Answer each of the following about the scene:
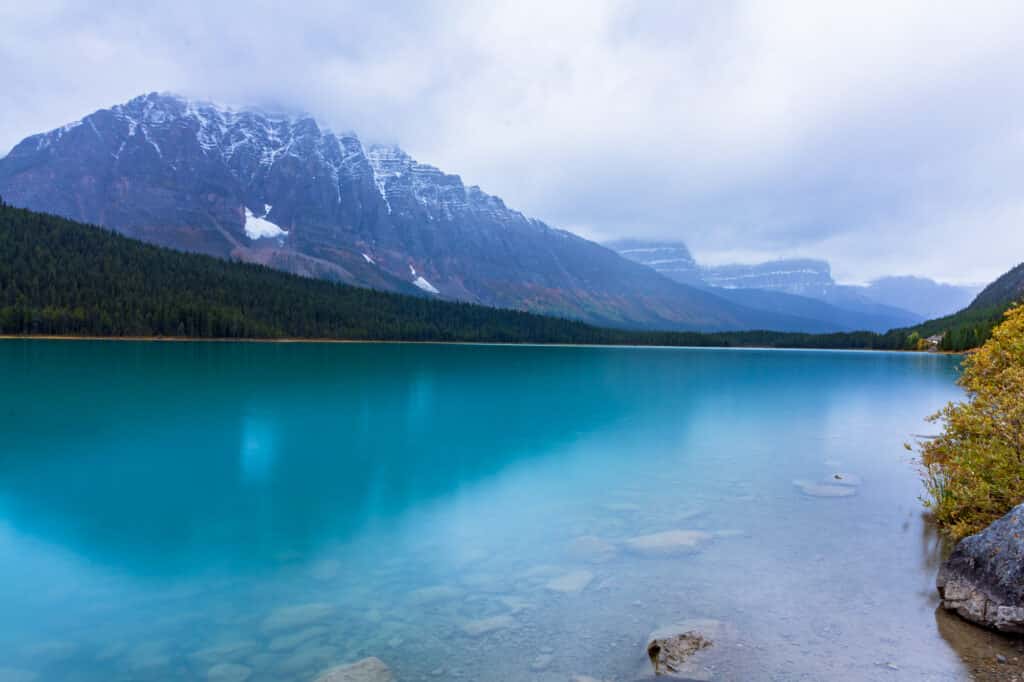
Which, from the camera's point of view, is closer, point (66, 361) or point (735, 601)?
point (735, 601)

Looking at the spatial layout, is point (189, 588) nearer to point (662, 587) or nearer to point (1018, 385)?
point (662, 587)

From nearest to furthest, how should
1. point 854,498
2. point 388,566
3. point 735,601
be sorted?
point 735,601
point 388,566
point 854,498

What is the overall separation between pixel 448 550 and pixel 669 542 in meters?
6.35

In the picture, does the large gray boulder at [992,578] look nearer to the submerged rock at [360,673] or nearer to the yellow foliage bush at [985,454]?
the yellow foliage bush at [985,454]

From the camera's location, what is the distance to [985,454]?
14.8 metres

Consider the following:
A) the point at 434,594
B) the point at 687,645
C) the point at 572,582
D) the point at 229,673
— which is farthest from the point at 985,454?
the point at 229,673

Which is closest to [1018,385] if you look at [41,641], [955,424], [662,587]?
[955,424]

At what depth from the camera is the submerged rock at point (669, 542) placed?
635 inches

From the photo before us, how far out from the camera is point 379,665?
398 inches

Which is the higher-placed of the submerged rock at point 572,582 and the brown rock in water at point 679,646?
the brown rock in water at point 679,646

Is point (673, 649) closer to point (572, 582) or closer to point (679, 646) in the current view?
point (679, 646)

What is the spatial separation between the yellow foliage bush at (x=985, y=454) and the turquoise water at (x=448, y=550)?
157cm

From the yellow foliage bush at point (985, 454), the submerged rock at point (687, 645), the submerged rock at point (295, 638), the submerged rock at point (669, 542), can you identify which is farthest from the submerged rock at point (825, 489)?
the submerged rock at point (295, 638)

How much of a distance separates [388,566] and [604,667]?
6.97 m
